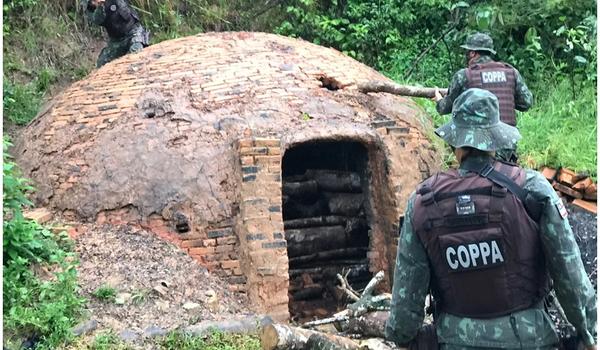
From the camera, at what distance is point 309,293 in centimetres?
757

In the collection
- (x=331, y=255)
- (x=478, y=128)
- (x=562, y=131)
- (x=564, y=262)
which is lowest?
(x=331, y=255)

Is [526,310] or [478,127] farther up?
[478,127]

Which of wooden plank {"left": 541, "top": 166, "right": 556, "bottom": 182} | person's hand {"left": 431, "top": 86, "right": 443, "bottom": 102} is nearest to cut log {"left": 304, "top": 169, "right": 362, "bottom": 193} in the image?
person's hand {"left": 431, "top": 86, "right": 443, "bottom": 102}

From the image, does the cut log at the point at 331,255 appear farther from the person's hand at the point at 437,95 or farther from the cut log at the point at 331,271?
the person's hand at the point at 437,95

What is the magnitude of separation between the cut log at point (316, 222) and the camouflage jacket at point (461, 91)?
1.89 m

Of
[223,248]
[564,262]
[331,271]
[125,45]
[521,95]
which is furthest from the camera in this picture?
[125,45]

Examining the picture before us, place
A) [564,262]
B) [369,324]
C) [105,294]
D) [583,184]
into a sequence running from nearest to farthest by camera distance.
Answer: [564,262]
[105,294]
[369,324]
[583,184]

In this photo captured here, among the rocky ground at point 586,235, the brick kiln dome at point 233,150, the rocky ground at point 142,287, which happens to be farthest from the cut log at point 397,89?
the rocky ground at point 142,287

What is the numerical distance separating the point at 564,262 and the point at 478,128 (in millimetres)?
619

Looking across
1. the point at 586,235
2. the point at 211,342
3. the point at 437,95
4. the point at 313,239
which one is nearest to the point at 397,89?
the point at 437,95

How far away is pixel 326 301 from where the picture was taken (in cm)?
760

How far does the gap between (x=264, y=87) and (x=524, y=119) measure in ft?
9.10

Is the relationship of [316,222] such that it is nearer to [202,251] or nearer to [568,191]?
[202,251]

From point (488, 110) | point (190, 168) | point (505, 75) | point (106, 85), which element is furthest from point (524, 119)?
point (488, 110)
